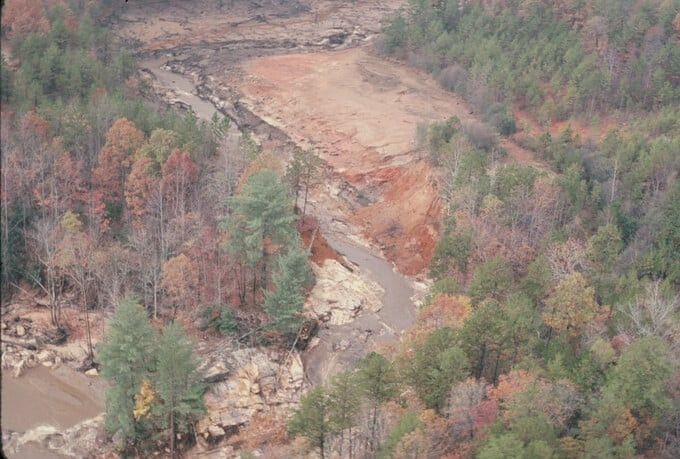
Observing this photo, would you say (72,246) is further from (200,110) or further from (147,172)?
(200,110)

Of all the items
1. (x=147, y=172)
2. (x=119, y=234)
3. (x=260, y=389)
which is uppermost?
(x=147, y=172)

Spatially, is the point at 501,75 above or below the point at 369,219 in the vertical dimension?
above

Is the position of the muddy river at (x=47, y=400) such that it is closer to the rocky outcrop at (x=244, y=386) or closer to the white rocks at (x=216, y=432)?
the rocky outcrop at (x=244, y=386)

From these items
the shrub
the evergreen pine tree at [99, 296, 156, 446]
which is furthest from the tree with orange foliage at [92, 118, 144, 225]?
the shrub

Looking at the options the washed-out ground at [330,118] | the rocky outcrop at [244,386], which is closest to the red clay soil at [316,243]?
the washed-out ground at [330,118]

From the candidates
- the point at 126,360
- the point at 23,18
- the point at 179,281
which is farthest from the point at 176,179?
the point at 23,18

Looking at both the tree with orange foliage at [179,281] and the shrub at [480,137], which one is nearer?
the tree with orange foliage at [179,281]

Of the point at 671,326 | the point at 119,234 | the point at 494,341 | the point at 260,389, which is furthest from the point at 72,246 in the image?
the point at 671,326

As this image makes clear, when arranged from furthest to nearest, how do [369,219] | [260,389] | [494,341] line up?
1. [369,219]
2. [260,389]
3. [494,341]
